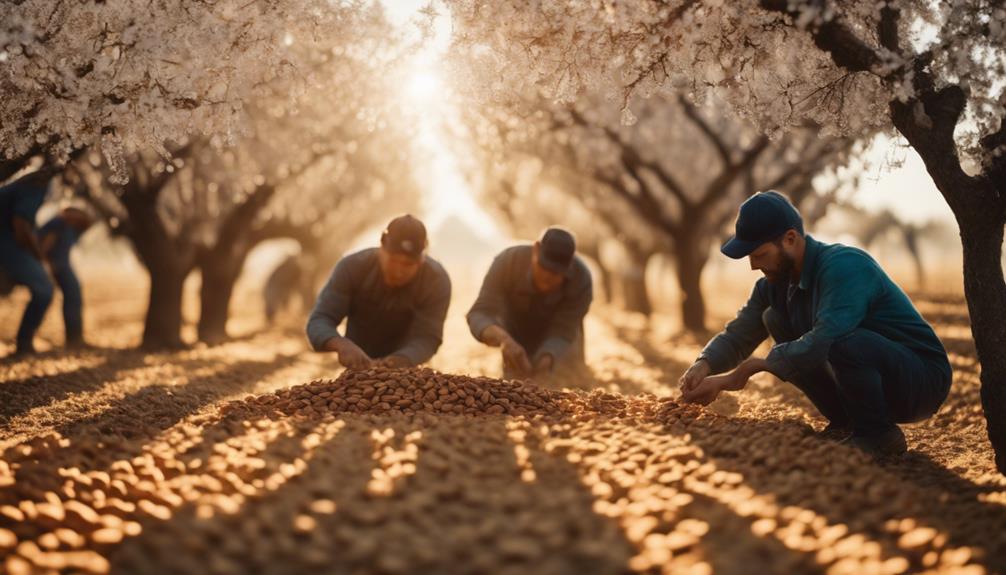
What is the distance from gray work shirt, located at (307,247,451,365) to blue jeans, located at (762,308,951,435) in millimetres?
3315

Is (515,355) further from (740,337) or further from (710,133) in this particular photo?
(710,133)

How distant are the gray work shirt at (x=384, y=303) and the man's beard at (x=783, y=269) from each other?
299cm

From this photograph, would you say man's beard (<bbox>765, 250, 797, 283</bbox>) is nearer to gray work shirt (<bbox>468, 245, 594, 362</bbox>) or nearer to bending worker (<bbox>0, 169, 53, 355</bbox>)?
gray work shirt (<bbox>468, 245, 594, 362</bbox>)

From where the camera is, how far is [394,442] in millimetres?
3475

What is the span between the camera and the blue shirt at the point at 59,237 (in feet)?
30.5

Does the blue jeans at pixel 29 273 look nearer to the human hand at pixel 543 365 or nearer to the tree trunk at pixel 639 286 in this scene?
the human hand at pixel 543 365

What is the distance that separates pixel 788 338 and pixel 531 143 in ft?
35.7

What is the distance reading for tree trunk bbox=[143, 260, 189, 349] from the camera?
11016mm

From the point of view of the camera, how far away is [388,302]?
20.2 feet

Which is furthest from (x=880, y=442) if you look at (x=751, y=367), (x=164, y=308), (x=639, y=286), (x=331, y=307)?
(x=639, y=286)

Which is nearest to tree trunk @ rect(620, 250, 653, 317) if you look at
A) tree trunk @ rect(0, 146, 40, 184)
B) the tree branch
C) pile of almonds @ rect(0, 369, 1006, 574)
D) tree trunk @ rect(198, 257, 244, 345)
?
the tree branch

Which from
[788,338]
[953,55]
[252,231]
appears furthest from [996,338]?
[252,231]

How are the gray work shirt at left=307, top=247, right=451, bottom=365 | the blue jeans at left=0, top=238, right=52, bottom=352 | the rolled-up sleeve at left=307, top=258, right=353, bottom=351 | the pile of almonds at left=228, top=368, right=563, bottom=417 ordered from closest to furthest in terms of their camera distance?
the pile of almonds at left=228, top=368, right=563, bottom=417, the rolled-up sleeve at left=307, top=258, right=353, bottom=351, the gray work shirt at left=307, top=247, right=451, bottom=365, the blue jeans at left=0, top=238, right=52, bottom=352

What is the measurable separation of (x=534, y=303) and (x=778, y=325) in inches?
121
